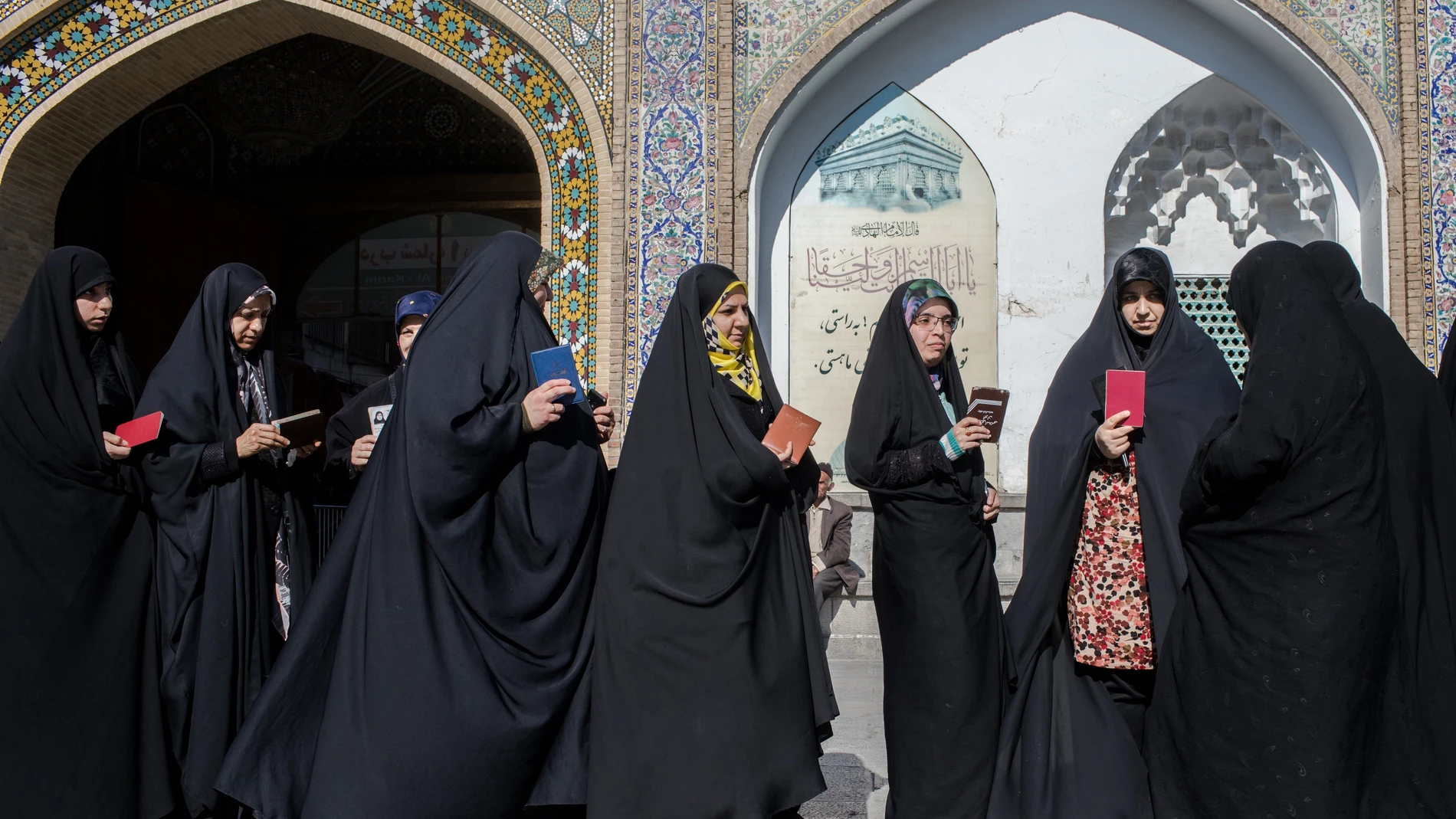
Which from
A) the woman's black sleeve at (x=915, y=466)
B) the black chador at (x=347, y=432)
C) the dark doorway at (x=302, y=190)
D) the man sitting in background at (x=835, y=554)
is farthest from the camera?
the dark doorway at (x=302, y=190)

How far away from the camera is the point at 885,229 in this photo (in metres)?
5.99

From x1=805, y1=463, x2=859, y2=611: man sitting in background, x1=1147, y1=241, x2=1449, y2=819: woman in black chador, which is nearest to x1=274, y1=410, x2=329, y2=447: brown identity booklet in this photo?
x1=1147, y1=241, x2=1449, y2=819: woman in black chador

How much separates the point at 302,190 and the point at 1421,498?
8.42 m

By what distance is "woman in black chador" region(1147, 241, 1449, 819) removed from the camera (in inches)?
78.9

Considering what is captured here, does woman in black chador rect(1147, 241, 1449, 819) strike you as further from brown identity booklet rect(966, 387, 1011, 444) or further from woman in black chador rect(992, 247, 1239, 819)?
brown identity booklet rect(966, 387, 1011, 444)

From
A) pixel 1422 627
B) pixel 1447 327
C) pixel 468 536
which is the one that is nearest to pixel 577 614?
pixel 468 536

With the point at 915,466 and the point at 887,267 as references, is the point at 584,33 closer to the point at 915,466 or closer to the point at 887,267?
the point at 887,267

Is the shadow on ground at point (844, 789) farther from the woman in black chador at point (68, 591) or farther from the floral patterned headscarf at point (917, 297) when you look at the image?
the woman in black chador at point (68, 591)

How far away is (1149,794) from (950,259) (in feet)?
12.8

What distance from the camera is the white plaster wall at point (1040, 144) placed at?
594 centimetres

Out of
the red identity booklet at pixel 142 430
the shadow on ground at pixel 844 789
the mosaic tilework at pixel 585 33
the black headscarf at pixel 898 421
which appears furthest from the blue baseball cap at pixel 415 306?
the mosaic tilework at pixel 585 33

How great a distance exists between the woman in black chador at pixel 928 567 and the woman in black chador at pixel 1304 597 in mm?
519

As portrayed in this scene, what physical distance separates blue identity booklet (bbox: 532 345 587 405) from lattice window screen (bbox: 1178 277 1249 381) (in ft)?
15.5

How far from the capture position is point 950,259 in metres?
5.96
